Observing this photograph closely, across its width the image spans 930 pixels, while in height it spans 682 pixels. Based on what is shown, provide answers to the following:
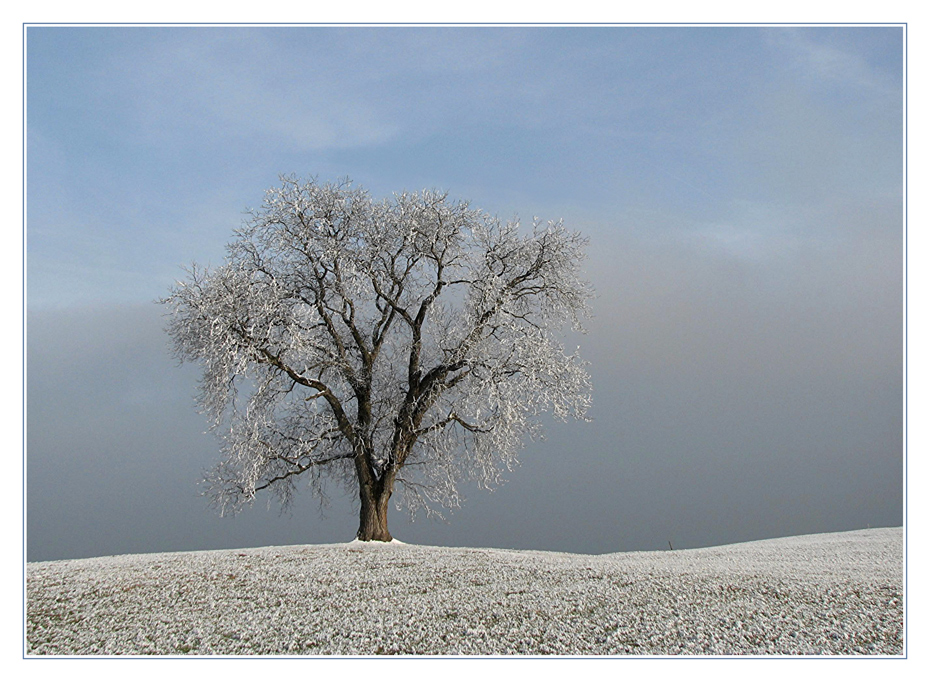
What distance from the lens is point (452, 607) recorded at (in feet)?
36.3

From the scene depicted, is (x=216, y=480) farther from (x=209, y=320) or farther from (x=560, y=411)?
(x=560, y=411)

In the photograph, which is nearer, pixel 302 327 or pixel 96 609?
pixel 96 609

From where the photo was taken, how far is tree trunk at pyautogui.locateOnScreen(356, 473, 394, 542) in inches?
730

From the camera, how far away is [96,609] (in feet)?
38.1

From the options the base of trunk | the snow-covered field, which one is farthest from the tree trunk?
the snow-covered field

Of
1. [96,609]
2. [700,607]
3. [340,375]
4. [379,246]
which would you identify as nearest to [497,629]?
[700,607]

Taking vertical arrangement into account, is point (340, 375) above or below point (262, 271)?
below

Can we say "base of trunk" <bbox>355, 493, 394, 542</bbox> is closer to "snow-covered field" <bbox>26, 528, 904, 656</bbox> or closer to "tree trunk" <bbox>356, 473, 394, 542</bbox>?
"tree trunk" <bbox>356, 473, 394, 542</bbox>

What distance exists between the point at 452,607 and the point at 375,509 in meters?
7.94

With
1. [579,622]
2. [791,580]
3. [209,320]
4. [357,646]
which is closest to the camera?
[357,646]

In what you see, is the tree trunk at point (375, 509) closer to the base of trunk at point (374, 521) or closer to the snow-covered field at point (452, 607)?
the base of trunk at point (374, 521)

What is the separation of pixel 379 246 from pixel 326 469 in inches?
257

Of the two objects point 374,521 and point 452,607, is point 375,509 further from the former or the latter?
point 452,607

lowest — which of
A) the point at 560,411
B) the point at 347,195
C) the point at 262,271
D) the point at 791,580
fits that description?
the point at 791,580
